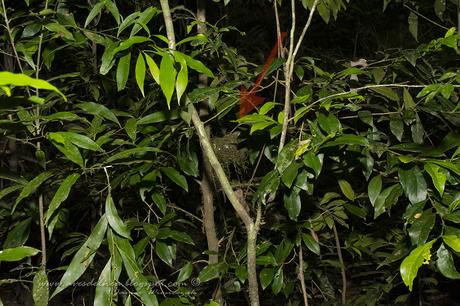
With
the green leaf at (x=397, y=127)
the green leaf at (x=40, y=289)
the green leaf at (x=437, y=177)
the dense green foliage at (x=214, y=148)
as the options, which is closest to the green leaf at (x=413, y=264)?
the dense green foliage at (x=214, y=148)

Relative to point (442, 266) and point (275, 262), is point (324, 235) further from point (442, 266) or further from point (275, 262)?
point (442, 266)

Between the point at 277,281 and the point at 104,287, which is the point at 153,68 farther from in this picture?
the point at 277,281

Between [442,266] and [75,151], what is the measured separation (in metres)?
0.68

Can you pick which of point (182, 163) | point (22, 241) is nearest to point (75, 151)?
point (182, 163)

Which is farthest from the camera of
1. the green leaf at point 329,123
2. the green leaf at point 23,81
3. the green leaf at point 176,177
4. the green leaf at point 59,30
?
the green leaf at point 176,177

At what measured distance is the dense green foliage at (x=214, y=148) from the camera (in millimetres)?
917

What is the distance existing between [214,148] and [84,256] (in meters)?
0.68

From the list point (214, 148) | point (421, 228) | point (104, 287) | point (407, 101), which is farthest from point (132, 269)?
point (407, 101)

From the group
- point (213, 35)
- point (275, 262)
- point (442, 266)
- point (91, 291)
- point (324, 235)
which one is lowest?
point (91, 291)

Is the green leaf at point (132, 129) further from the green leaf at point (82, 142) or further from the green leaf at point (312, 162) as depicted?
the green leaf at point (312, 162)

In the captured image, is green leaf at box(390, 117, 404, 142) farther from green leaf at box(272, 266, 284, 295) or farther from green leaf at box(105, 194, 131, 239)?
green leaf at box(105, 194, 131, 239)

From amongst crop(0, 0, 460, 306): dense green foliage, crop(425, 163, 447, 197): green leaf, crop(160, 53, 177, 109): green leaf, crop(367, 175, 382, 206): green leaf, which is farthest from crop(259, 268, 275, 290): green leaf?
crop(160, 53, 177, 109): green leaf

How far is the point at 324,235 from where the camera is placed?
193 cm

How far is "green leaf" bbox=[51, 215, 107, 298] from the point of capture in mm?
971
